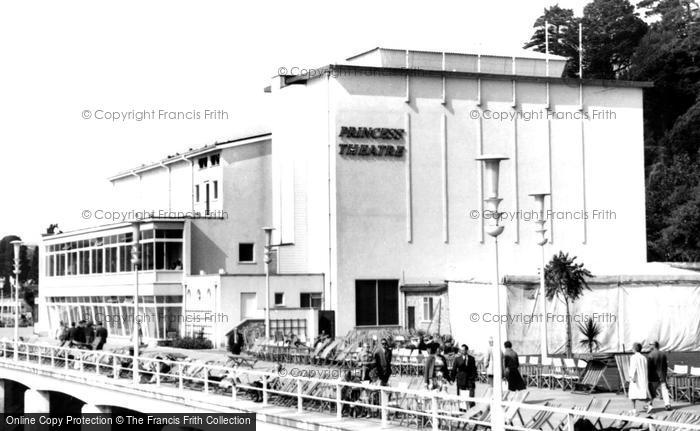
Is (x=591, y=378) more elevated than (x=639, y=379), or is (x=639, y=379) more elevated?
(x=639, y=379)

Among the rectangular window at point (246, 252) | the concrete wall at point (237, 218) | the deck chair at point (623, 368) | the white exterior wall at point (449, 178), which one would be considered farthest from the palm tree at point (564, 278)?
the rectangular window at point (246, 252)

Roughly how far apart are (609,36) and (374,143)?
51.1 m

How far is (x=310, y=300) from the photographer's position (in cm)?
5541

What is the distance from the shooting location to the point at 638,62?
302 ft

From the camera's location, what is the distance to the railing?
61.8 feet

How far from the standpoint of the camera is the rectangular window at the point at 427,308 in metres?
54.2

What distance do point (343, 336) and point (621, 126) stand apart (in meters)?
20.3

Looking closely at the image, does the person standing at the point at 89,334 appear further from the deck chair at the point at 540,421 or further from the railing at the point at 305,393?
the deck chair at the point at 540,421

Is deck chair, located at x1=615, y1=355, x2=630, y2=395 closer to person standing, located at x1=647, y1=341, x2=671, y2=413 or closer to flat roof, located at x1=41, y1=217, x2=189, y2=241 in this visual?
person standing, located at x1=647, y1=341, x2=671, y2=413

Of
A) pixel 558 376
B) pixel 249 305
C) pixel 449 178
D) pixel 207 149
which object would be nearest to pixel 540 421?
pixel 558 376

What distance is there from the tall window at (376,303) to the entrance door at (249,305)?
16.2 feet

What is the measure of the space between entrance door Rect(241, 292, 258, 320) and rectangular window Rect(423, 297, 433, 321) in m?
8.01

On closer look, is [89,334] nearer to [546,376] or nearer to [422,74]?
[422,74]

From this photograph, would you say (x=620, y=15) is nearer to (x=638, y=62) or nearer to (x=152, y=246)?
(x=638, y=62)
